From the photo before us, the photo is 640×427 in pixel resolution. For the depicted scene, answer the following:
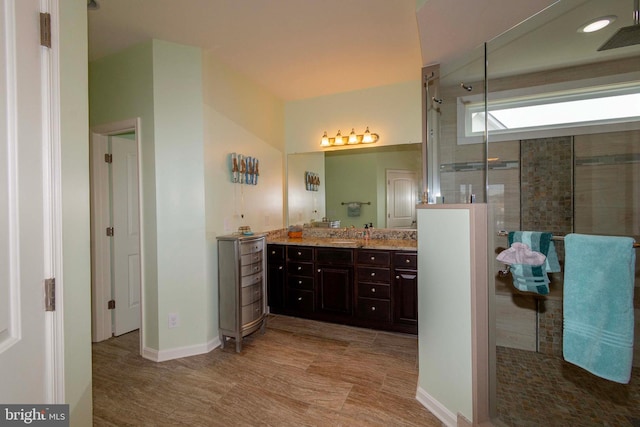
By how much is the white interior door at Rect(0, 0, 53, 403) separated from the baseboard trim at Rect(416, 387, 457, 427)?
1.95 metres

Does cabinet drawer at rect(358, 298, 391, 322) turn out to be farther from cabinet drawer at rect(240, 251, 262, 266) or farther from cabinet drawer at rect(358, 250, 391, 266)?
cabinet drawer at rect(240, 251, 262, 266)

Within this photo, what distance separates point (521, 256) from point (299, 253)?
2.28 m

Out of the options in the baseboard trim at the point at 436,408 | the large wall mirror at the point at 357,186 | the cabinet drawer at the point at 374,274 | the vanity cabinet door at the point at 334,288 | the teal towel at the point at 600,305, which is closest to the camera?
the teal towel at the point at 600,305

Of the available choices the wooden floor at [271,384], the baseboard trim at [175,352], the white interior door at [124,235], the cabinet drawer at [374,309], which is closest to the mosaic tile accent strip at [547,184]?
the cabinet drawer at [374,309]

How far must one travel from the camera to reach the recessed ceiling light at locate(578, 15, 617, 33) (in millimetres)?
2020

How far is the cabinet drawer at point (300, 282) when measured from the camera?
133 inches

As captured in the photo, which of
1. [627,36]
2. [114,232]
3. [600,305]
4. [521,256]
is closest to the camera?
[600,305]

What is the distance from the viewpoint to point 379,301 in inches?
120

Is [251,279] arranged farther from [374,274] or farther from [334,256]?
[374,274]

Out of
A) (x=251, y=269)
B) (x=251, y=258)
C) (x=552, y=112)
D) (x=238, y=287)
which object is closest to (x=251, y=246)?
(x=251, y=258)

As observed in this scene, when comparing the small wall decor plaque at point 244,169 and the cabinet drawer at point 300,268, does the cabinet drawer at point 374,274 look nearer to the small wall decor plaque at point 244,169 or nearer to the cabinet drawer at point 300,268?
the cabinet drawer at point 300,268

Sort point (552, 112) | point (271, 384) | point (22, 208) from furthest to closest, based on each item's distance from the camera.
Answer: point (552, 112) < point (271, 384) < point (22, 208)

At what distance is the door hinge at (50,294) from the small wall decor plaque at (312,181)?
325cm

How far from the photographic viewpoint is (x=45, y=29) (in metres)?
0.98
